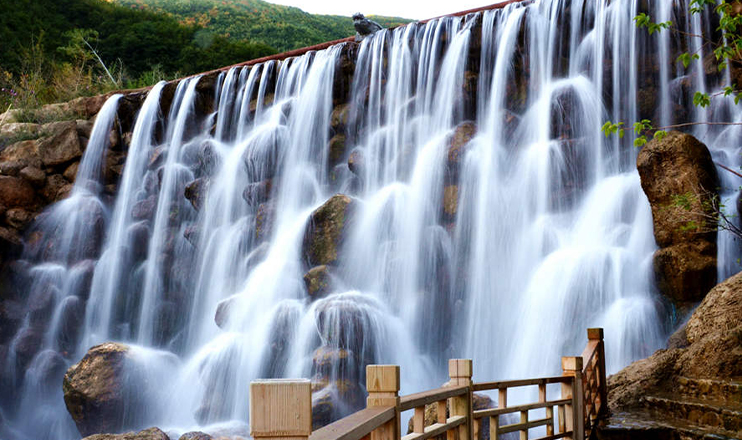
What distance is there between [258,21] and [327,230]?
113 feet

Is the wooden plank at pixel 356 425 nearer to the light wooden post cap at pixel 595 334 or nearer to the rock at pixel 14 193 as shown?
the light wooden post cap at pixel 595 334

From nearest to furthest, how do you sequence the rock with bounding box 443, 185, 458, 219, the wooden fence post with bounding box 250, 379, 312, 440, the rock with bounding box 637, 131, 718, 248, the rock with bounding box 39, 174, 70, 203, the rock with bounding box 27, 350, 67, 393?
the wooden fence post with bounding box 250, 379, 312, 440 < the rock with bounding box 637, 131, 718, 248 < the rock with bounding box 443, 185, 458, 219 < the rock with bounding box 27, 350, 67, 393 < the rock with bounding box 39, 174, 70, 203

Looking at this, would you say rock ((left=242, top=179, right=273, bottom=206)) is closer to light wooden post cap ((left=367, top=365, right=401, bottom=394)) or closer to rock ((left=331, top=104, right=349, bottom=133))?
rock ((left=331, top=104, right=349, bottom=133))

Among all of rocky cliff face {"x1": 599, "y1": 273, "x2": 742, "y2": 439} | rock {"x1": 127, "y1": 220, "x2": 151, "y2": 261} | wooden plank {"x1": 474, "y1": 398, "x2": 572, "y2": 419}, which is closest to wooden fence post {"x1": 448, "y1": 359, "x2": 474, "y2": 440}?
wooden plank {"x1": 474, "y1": 398, "x2": 572, "y2": 419}

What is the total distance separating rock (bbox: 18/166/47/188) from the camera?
18.3 metres

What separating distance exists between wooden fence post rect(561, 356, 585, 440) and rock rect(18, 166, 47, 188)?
1622cm

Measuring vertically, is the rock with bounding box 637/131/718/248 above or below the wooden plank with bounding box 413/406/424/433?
above

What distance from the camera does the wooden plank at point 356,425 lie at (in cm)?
248

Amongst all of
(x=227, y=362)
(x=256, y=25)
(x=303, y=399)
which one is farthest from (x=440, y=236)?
(x=256, y=25)

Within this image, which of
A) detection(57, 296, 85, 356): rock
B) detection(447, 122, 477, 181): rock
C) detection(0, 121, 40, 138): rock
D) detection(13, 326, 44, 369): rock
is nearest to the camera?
detection(447, 122, 477, 181): rock

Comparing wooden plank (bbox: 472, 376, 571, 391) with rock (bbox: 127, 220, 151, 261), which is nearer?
wooden plank (bbox: 472, 376, 571, 391)

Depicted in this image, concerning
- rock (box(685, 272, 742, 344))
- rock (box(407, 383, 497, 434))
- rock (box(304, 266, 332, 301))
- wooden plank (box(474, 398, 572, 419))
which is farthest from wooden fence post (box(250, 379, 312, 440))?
rock (box(304, 266, 332, 301))

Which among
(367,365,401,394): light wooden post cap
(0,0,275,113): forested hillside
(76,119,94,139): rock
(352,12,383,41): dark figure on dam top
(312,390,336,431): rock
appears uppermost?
(0,0,275,113): forested hillside

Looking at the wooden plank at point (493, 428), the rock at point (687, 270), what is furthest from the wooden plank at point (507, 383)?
the rock at point (687, 270)
